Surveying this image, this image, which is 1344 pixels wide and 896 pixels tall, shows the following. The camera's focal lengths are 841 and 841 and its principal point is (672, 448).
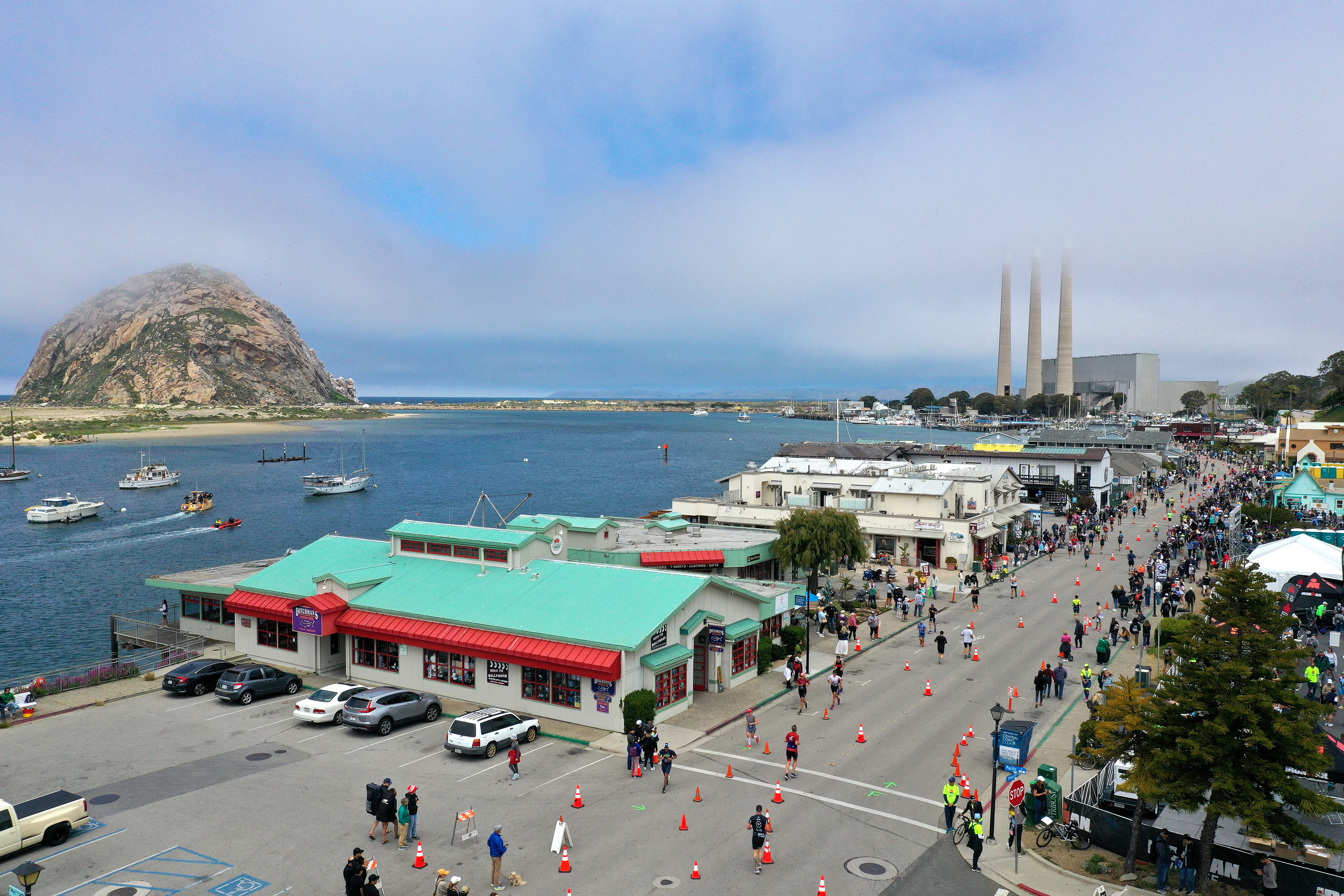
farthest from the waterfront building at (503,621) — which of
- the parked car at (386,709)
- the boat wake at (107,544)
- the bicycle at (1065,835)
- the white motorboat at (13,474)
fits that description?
the white motorboat at (13,474)

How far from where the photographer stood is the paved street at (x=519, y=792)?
55.2 ft

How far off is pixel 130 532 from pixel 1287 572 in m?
94.2

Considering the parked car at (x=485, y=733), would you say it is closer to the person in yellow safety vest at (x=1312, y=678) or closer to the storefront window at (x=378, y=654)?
the storefront window at (x=378, y=654)

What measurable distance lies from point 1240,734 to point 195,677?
3007 cm

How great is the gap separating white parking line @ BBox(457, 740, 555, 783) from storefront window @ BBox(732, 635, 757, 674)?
819 cm

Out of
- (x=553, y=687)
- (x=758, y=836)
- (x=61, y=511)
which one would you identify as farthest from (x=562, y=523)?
(x=61, y=511)

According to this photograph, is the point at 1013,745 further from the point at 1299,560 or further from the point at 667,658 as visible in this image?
the point at 1299,560

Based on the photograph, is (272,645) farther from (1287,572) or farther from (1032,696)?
(1287,572)

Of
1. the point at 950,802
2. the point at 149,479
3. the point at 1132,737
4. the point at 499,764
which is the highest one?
the point at 1132,737

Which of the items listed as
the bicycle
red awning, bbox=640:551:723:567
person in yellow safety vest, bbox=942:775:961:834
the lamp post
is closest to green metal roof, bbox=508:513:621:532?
red awning, bbox=640:551:723:567

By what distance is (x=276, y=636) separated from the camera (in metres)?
32.9

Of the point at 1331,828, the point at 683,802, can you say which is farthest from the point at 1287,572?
the point at 683,802

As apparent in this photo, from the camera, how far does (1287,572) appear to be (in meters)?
37.2

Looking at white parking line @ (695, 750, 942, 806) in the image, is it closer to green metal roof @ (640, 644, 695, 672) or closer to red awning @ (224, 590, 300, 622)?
green metal roof @ (640, 644, 695, 672)
